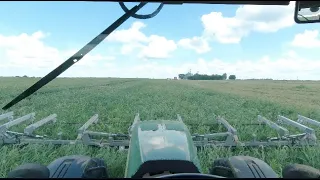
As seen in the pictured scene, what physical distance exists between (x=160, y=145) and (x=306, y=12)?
4.89 feet

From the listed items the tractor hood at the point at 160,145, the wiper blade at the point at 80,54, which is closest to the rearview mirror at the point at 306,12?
the wiper blade at the point at 80,54

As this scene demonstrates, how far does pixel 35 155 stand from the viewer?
190 inches

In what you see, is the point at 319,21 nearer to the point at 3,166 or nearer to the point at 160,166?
the point at 160,166

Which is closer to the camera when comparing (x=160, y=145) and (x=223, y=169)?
(x=160, y=145)

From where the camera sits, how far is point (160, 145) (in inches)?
101

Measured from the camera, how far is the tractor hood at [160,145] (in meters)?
2.42

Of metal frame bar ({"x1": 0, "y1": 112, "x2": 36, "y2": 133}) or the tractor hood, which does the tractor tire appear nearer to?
the tractor hood

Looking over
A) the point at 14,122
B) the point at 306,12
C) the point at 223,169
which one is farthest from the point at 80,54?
the point at 14,122

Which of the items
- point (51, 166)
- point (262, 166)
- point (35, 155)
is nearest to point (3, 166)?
point (35, 155)

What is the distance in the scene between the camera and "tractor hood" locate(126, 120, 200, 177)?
2420 millimetres

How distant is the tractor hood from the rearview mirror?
1.30 m

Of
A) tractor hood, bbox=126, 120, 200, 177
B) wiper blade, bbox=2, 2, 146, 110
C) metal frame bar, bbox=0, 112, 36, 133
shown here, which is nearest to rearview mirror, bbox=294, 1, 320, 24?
wiper blade, bbox=2, 2, 146, 110

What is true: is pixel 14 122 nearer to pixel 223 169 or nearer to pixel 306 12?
pixel 223 169

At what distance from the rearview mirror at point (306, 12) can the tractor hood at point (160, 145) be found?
1301mm
